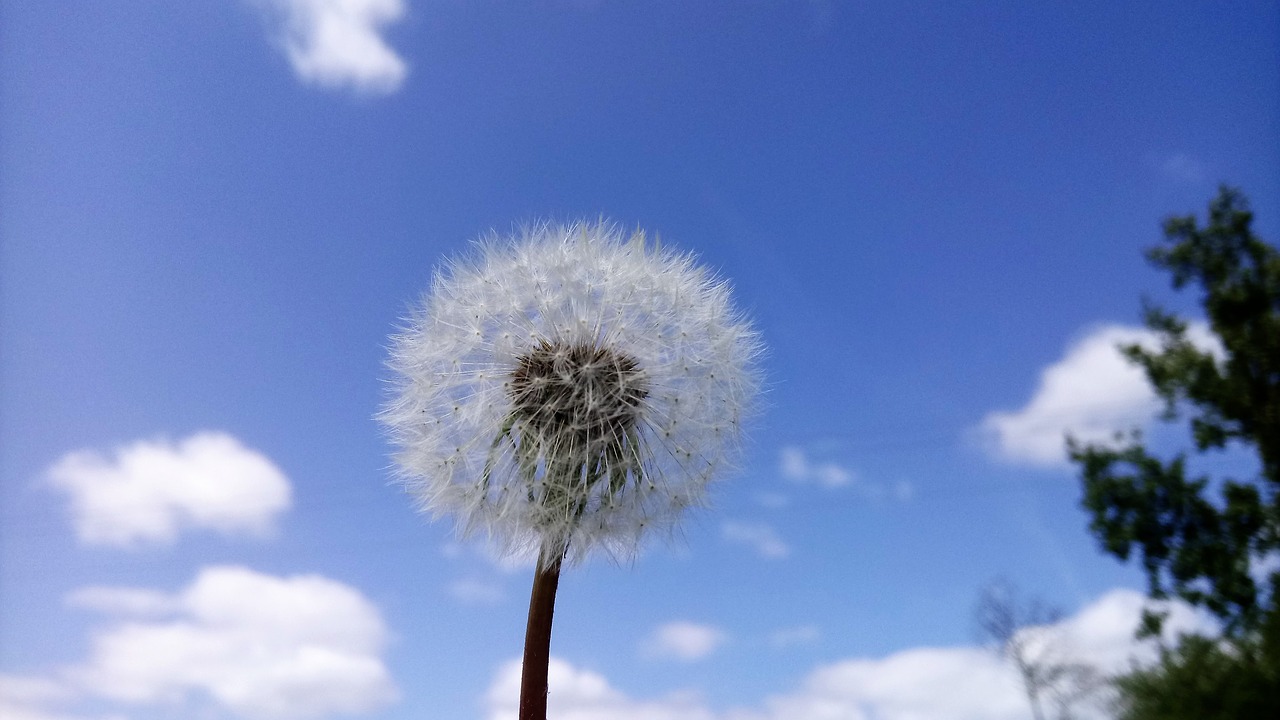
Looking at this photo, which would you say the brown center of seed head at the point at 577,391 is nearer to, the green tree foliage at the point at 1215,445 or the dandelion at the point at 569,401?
the dandelion at the point at 569,401

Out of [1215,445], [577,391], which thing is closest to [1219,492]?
[1215,445]

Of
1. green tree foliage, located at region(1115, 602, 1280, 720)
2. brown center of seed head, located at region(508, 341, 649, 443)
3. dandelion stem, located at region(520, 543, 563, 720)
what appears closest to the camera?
dandelion stem, located at region(520, 543, 563, 720)

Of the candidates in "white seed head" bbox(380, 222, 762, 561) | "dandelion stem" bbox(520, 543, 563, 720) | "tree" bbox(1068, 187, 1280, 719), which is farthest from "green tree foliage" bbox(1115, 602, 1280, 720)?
"dandelion stem" bbox(520, 543, 563, 720)

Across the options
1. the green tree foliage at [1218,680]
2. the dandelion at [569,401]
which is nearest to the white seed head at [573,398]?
the dandelion at [569,401]

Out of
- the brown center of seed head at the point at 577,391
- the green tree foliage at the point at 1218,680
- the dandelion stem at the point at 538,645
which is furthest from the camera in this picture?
the green tree foliage at the point at 1218,680

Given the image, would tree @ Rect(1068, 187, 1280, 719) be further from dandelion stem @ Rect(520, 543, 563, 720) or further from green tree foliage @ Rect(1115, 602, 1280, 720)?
dandelion stem @ Rect(520, 543, 563, 720)

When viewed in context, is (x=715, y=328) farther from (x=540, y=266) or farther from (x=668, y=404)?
(x=540, y=266)
